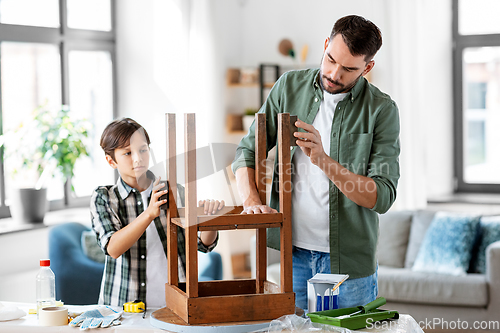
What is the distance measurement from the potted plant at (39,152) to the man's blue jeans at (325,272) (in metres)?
2.30

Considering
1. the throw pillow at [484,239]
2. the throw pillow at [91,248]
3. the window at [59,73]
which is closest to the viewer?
the throw pillow at [91,248]

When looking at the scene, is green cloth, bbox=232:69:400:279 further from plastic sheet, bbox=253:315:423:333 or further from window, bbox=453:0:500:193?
window, bbox=453:0:500:193

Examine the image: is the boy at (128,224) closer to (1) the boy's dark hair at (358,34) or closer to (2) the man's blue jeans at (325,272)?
(2) the man's blue jeans at (325,272)

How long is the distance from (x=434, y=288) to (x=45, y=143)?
246 centimetres

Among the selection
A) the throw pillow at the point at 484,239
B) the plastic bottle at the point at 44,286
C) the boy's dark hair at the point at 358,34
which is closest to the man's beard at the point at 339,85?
the boy's dark hair at the point at 358,34

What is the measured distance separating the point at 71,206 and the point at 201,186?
293 cm

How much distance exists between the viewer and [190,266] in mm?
1357

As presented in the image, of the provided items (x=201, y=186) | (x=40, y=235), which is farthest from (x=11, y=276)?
(x=201, y=186)

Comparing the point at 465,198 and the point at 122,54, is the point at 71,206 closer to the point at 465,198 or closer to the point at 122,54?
the point at 122,54

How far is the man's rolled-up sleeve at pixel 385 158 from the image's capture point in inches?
63.7

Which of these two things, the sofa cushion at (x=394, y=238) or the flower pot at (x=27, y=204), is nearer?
the flower pot at (x=27, y=204)

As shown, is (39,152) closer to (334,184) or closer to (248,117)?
(248,117)

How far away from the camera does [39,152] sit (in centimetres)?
360

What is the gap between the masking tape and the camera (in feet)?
4.88
